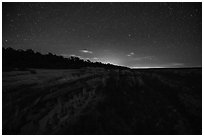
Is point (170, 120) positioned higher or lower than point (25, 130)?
higher

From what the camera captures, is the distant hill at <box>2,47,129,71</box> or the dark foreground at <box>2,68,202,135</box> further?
the distant hill at <box>2,47,129,71</box>

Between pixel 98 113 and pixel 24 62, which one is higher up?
pixel 24 62

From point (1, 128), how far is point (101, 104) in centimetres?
164

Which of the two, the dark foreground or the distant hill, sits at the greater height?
the distant hill

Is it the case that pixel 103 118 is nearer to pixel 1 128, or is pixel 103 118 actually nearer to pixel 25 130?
pixel 25 130

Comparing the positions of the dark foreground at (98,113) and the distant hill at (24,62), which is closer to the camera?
the dark foreground at (98,113)

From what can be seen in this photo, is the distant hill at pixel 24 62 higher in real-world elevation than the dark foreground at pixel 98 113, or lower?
higher

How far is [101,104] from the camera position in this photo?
7.22 feet

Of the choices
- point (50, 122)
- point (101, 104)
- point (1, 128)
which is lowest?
point (1, 128)

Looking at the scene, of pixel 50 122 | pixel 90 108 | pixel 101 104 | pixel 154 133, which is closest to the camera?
pixel 154 133

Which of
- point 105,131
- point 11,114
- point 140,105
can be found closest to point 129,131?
point 105,131

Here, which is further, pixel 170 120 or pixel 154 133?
pixel 170 120

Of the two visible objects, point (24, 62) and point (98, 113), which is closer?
point (98, 113)

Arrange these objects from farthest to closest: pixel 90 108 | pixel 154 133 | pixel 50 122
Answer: pixel 90 108 → pixel 50 122 → pixel 154 133
